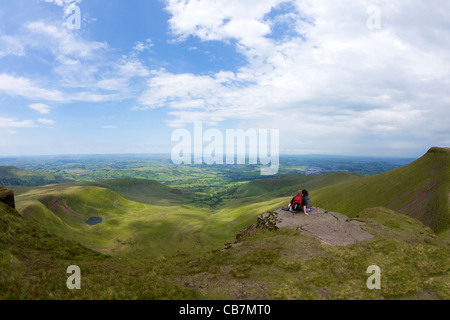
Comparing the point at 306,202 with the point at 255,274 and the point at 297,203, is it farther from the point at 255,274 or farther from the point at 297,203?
the point at 255,274

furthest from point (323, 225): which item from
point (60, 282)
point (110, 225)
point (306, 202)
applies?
Answer: point (110, 225)

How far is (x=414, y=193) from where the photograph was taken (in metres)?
68.8

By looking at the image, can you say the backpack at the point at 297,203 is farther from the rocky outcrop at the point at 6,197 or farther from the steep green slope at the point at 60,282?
the rocky outcrop at the point at 6,197

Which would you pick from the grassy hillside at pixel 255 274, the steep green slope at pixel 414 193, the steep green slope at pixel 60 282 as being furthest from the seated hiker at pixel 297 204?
the steep green slope at pixel 414 193

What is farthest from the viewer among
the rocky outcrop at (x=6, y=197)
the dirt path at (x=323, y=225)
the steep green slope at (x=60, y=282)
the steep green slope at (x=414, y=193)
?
the steep green slope at (x=414, y=193)

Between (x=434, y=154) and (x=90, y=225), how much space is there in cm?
18205

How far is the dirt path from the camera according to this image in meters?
21.0

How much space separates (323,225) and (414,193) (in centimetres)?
7048

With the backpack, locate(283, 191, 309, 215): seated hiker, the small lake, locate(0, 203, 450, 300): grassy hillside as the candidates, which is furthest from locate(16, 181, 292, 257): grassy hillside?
locate(0, 203, 450, 300): grassy hillside

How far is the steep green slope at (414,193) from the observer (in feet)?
175

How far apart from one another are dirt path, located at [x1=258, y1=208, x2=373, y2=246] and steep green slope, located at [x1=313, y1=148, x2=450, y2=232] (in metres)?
40.0

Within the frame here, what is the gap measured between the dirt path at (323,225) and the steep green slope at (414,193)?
40.0 metres
